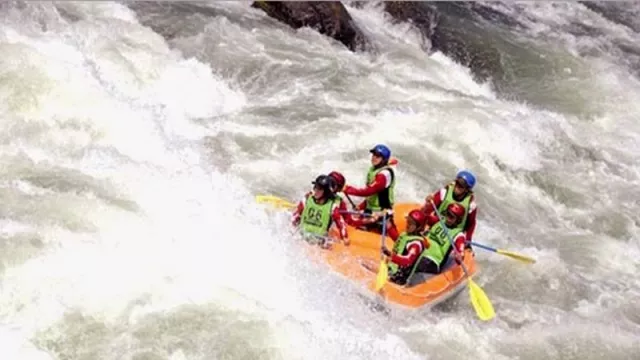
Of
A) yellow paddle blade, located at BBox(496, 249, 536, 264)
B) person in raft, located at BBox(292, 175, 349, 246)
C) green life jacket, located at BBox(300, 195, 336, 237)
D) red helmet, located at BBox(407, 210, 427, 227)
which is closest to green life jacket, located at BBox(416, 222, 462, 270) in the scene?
red helmet, located at BBox(407, 210, 427, 227)

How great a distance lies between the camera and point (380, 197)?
7531 millimetres

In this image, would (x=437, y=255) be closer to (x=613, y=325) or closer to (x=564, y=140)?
(x=613, y=325)

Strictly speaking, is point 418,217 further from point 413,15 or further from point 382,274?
point 413,15

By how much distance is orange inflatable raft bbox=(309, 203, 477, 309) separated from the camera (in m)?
6.37

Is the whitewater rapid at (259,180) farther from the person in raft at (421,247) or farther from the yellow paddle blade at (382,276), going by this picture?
the person in raft at (421,247)

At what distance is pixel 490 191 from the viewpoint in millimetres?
9125

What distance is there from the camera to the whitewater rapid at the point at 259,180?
5.61m

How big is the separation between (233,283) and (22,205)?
1842 mm

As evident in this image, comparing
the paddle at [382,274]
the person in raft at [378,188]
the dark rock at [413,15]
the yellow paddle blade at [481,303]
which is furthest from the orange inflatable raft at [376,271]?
the dark rock at [413,15]

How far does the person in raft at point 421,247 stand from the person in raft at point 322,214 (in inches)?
18.6

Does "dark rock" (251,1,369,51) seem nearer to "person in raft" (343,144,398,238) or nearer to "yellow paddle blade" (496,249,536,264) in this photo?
"person in raft" (343,144,398,238)

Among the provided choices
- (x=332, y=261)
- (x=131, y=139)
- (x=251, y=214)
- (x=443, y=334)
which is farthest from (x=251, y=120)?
(x=443, y=334)

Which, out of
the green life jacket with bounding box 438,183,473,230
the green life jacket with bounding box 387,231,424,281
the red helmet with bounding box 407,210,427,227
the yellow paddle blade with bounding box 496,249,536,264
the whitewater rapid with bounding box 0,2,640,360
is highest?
the red helmet with bounding box 407,210,427,227

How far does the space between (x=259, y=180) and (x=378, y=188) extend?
1407mm
